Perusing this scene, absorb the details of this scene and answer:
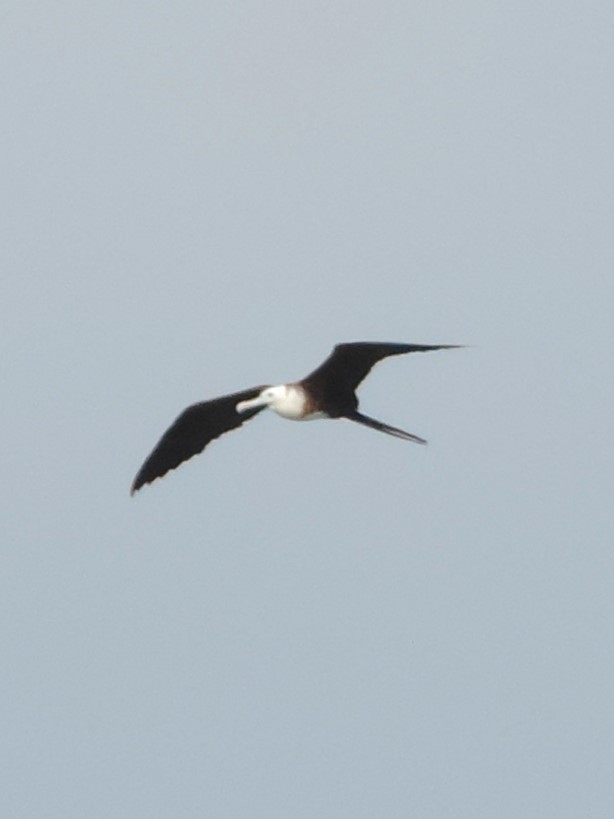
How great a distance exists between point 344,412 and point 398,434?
56 centimetres

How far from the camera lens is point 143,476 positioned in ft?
44.3

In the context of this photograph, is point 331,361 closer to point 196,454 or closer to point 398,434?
point 398,434

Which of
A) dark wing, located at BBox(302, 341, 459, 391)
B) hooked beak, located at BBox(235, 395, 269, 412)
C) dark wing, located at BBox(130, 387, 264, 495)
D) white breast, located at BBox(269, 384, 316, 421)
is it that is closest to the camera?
dark wing, located at BBox(302, 341, 459, 391)

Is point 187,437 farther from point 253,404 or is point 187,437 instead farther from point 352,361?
point 352,361

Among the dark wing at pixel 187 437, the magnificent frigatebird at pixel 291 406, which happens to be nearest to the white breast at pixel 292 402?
the magnificent frigatebird at pixel 291 406

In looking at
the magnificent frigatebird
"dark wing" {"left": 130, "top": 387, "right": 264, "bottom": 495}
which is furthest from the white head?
"dark wing" {"left": 130, "top": 387, "right": 264, "bottom": 495}

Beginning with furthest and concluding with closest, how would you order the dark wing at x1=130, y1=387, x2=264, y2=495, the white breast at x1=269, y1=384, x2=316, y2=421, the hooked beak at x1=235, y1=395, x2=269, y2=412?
the dark wing at x1=130, y1=387, x2=264, y2=495 → the hooked beak at x1=235, y1=395, x2=269, y2=412 → the white breast at x1=269, y1=384, x2=316, y2=421

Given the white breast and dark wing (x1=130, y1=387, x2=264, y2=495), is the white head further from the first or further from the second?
dark wing (x1=130, y1=387, x2=264, y2=495)

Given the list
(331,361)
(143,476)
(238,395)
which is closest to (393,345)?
(331,361)

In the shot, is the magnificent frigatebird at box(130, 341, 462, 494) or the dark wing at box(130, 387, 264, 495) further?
the dark wing at box(130, 387, 264, 495)

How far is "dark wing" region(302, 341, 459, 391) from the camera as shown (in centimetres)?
1192

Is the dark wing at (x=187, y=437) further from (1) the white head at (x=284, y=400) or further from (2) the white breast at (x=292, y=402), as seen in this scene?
(2) the white breast at (x=292, y=402)

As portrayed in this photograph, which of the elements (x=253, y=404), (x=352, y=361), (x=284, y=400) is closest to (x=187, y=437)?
(x=253, y=404)

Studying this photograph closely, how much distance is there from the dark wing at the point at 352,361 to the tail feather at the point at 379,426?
0.20 m
